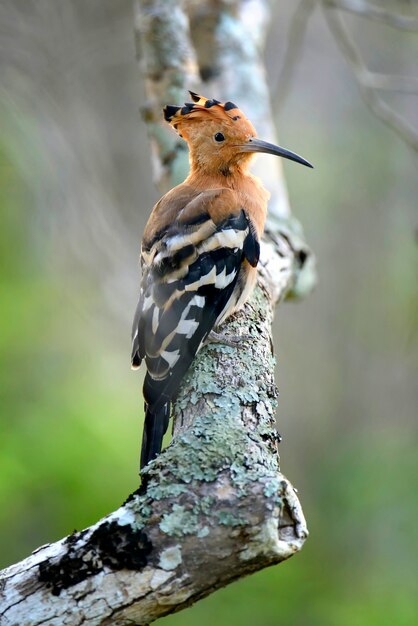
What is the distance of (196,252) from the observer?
2291 millimetres

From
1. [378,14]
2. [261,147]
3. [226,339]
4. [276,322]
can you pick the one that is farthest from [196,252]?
[276,322]

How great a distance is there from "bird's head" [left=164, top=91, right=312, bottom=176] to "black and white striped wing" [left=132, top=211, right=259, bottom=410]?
10.7 inches

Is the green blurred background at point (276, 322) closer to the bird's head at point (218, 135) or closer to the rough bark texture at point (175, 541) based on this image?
the bird's head at point (218, 135)

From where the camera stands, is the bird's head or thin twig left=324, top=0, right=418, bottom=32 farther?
thin twig left=324, top=0, right=418, bottom=32

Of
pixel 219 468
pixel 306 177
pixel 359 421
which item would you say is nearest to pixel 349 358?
pixel 359 421

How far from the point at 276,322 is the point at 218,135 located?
3136 millimetres

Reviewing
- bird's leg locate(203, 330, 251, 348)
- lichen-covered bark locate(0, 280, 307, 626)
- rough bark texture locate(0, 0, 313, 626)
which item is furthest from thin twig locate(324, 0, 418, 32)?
lichen-covered bark locate(0, 280, 307, 626)

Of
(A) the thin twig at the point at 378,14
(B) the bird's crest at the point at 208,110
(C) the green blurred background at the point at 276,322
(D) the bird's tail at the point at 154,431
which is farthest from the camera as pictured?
(C) the green blurred background at the point at 276,322

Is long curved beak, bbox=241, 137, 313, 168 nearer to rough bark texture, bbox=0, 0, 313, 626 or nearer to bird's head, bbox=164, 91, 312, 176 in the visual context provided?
bird's head, bbox=164, 91, 312, 176

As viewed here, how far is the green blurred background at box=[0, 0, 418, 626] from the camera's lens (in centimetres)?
360

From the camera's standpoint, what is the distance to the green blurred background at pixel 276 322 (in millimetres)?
3602

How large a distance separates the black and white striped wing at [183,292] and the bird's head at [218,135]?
0.27 metres

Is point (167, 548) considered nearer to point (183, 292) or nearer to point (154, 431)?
point (154, 431)

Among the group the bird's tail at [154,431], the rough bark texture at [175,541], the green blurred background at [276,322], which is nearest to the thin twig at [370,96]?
the green blurred background at [276,322]
